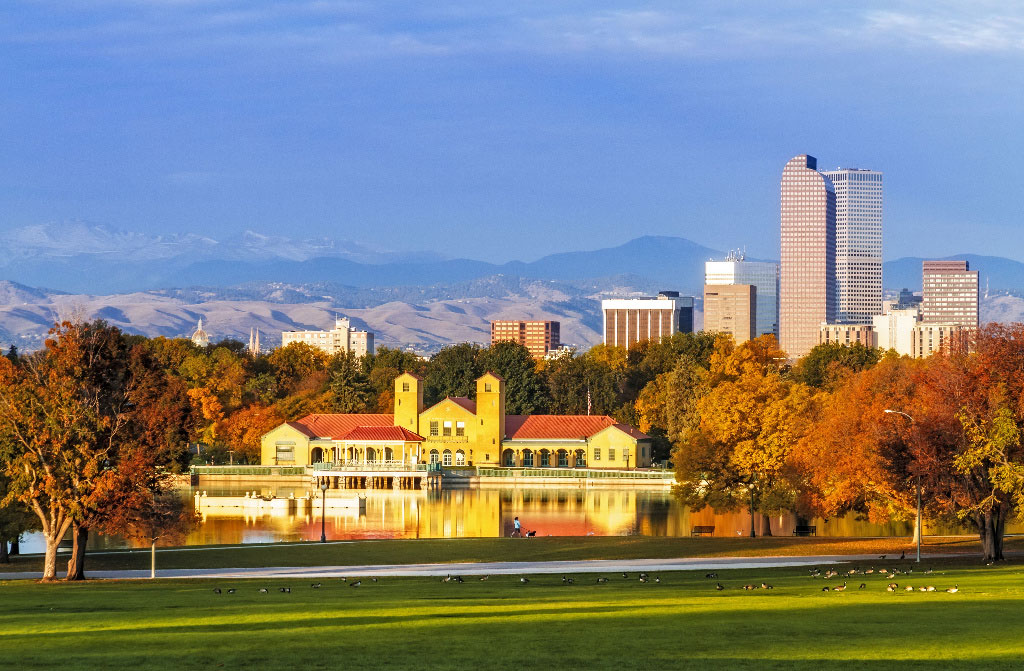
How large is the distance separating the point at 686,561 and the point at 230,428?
87491 mm

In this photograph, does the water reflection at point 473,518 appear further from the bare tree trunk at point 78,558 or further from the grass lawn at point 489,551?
the bare tree trunk at point 78,558

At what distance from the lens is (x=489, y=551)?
4872cm

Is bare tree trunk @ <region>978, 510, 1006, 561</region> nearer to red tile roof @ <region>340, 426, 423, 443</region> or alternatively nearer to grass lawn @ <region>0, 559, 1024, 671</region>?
grass lawn @ <region>0, 559, 1024, 671</region>

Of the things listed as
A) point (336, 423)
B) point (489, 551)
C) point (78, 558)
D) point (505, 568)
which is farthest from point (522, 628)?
point (336, 423)

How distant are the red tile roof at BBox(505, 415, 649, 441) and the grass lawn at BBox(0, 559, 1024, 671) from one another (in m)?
85.9

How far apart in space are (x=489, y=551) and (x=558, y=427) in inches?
2796

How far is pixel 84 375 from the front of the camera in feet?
132

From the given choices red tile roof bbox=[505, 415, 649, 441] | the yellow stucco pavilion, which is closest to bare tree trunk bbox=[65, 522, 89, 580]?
the yellow stucco pavilion

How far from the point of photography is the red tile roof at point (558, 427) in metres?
118

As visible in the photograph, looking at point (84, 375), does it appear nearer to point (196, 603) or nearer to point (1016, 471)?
point (196, 603)

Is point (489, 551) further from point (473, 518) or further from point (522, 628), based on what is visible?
point (473, 518)

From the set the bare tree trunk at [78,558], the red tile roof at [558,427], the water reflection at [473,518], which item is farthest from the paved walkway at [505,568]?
the red tile roof at [558,427]

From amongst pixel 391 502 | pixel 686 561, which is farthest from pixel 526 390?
pixel 686 561

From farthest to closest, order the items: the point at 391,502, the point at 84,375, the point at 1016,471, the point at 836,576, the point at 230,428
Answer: the point at 230,428 → the point at 391,502 → the point at 1016,471 → the point at 84,375 → the point at 836,576
